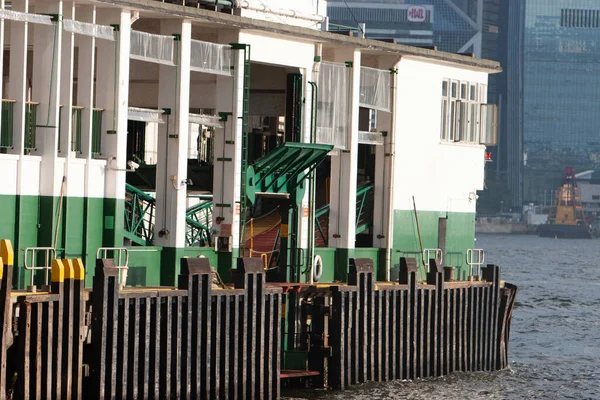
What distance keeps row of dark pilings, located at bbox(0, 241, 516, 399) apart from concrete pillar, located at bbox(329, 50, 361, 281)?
255 centimetres

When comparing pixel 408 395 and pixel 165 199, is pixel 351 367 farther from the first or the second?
pixel 165 199

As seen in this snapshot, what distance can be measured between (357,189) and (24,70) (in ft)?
46.2

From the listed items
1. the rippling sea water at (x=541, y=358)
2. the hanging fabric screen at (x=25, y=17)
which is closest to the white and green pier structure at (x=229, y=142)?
the hanging fabric screen at (x=25, y=17)

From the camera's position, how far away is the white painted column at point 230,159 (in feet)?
124

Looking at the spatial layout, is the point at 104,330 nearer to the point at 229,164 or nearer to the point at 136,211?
the point at 229,164

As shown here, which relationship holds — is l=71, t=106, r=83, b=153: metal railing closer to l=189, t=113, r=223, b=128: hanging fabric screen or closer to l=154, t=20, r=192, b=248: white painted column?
l=154, t=20, r=192, b=248: white painted column

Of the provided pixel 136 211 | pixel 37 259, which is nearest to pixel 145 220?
pixel 136 211

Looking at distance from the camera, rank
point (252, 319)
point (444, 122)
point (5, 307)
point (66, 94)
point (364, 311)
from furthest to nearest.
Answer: point (444, 122), point (364, 311), point (252, 319), point (66, 94), point (5, 307)

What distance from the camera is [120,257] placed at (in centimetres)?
3372

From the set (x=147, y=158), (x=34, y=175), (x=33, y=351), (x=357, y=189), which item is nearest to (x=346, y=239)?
(x=357, y=189)

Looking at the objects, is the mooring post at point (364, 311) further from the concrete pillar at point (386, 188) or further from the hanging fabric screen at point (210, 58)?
the hanging fabric screen at point (210, 58)

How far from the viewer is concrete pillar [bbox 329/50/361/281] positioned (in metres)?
42.2

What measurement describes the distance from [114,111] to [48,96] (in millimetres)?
1979

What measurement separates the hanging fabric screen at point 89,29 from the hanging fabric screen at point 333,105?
8.54 m
